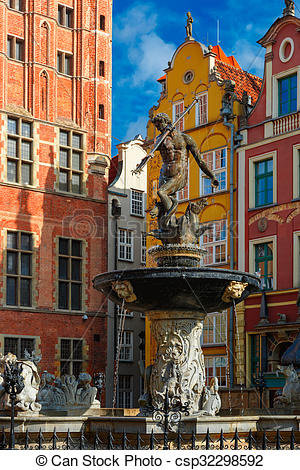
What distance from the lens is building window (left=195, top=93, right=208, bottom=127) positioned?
35.3m

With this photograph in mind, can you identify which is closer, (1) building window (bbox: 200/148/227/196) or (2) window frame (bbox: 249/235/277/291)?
(2) window frame (bbox: 249/235/277/291)

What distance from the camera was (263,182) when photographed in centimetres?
3219

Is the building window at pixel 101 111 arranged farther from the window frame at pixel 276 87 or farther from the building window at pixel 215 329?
the building window at pixel 215 329

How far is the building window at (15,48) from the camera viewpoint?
3638 centimetres

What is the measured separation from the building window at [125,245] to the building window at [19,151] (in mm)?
6627

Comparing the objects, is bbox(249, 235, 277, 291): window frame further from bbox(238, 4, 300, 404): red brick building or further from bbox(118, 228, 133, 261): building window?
bbox(118, 228, 133, 261): building window

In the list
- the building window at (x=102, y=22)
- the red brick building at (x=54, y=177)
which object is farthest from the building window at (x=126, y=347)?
the building window at (x=102, y=22)

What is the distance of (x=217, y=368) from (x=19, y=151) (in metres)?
12.2

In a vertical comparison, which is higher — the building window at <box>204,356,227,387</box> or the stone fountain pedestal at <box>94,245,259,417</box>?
the stone fountain pedestal at <box>94,245,259,417</box>

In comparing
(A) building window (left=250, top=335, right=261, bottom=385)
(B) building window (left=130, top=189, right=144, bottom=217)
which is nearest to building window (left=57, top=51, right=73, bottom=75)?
(B) building window (left=130, top=189, right=144, bottom=217)

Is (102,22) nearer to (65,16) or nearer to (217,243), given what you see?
(65,16)

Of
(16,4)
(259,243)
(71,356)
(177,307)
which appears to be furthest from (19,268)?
(177,307)

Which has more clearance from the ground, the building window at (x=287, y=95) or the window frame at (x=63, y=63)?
the window frame at (x=63, y=63)

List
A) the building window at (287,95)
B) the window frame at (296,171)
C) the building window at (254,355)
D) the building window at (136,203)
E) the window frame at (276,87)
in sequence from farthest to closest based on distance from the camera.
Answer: the building window at (136,203)
the window frame at (276,87)
the building window at (287,95)
the building window at (254,355)
the window frame at (296,171)
